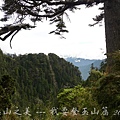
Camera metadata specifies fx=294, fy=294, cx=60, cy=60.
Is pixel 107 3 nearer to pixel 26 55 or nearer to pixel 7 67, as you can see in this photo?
pixel 7 67

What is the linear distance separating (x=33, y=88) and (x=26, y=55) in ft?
70.6

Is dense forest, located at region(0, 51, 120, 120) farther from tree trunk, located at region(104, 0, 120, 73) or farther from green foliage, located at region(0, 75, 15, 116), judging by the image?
tree trunk, located at region(104, 0, 120, 73)

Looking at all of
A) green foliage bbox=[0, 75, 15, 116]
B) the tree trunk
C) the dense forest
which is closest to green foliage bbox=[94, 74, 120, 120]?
the dense forest

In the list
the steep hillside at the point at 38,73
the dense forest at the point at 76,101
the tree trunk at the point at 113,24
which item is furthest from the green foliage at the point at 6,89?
the steep hillside at the point at 38,73

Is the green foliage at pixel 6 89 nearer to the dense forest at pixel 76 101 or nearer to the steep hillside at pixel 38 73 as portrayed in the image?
the dense forest at pixel 76 101

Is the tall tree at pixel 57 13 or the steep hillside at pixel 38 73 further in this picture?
the steep hillside at pixel 38 73

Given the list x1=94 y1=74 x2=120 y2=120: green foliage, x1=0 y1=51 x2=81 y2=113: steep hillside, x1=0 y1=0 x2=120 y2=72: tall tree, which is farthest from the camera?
x1=0 y1=51 x2=81 y2=113: steep hillside

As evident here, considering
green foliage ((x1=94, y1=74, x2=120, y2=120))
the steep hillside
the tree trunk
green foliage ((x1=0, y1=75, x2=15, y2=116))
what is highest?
the tree trunk

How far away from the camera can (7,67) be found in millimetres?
71938

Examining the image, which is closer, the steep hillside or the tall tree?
the tall tree

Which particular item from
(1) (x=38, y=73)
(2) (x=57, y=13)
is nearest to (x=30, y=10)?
(2) (x=57, y=13)

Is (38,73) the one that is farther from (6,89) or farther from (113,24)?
(113,24)

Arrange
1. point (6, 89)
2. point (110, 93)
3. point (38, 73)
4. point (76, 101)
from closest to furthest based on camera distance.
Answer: point (110, 93) < point (76, 101) < point (6, 89) < point (38, 73)

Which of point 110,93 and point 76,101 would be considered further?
point 76,101
